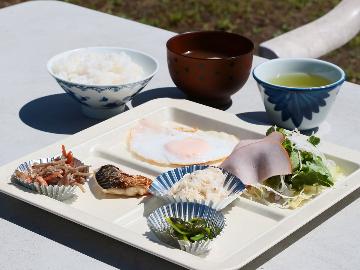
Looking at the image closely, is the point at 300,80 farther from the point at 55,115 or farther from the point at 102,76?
the point at 55,115

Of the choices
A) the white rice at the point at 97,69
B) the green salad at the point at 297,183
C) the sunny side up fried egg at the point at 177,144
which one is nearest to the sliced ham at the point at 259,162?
the green salad at the point at 297,183

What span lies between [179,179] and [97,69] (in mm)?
552

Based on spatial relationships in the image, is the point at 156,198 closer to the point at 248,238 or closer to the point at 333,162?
the point at 248,238

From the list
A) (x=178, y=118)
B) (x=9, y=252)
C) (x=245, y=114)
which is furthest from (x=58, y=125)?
(x=9, y=252)

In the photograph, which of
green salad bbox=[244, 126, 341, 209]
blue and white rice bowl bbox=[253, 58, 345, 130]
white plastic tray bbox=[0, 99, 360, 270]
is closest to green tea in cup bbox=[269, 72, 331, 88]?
blue and white rice bowl bbox=[253, 58, 345, 130]

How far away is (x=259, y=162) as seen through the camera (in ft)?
6.34

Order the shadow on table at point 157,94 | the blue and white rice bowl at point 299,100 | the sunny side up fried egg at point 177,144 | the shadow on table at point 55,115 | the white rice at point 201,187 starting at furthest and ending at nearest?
1. the shadow on table at point 157,94
2. the shadow on table at point 55,115
3. the blue and white rice bowl at point 299,100
4. the sunny side up fried egg at point 177,144
5. the white rice at point 201,187

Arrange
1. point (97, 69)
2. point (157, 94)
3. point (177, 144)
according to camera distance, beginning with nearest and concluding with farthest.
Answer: point (177, 144)
point (97, 69)
point (157, 94)

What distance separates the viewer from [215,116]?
2318 mm

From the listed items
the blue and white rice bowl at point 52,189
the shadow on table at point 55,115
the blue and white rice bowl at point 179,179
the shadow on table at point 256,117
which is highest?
the blue and white rice bowl at point 179,179

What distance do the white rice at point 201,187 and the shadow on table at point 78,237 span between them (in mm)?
165

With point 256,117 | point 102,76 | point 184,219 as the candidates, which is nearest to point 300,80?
point 256,117

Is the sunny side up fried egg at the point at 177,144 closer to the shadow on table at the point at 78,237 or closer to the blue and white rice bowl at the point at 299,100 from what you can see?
the blue and white rice bowl at the point at 299,100

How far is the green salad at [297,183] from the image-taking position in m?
1.91
